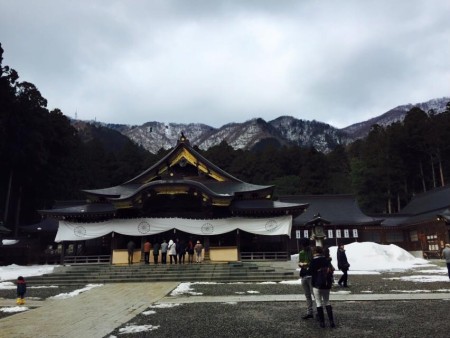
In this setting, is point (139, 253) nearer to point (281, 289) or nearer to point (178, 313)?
point (281, 289)

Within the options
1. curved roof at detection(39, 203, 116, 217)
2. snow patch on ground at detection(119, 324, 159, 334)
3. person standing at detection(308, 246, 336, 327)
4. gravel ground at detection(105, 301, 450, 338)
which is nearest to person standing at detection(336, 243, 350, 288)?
gravel ground at detection(105, 301, 450, 338)

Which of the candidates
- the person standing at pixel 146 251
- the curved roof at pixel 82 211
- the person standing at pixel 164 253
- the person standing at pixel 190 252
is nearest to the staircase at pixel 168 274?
the person standing at pixel 164 253

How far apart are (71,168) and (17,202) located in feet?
27.8

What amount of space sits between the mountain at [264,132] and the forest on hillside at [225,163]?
70.6m

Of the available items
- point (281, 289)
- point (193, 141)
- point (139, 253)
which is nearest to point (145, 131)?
point (193, 141)

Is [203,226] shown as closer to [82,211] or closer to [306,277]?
[82,211]

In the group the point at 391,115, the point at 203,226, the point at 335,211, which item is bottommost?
the point at 203,226

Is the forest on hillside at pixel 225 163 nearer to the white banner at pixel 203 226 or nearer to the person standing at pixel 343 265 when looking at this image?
the white banner at pixel 203 226

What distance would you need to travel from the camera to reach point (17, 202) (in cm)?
3875

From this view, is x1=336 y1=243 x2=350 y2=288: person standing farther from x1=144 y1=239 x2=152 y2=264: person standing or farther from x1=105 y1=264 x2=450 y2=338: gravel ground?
x1=144 y1=239 x2=152 y2=264: person standing

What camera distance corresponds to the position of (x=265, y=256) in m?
22.5

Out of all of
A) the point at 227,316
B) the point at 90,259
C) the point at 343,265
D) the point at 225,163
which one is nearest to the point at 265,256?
the point at 343,265

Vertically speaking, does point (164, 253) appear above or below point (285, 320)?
above

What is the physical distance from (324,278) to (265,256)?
53.1ft
